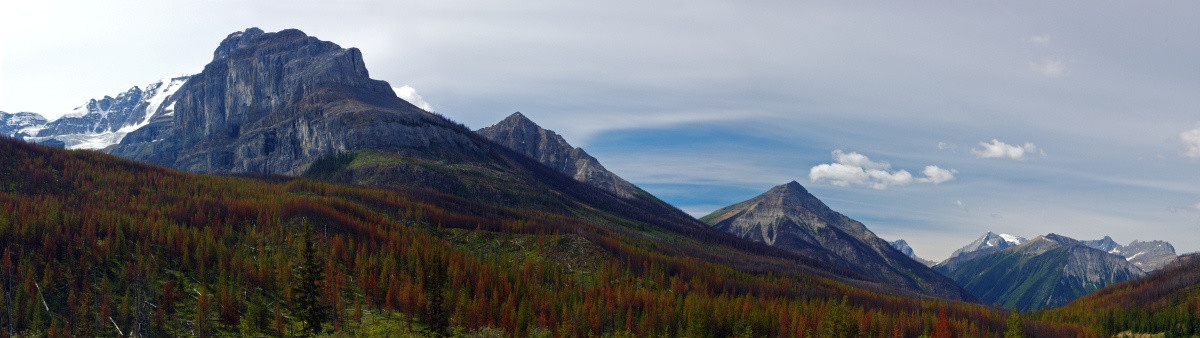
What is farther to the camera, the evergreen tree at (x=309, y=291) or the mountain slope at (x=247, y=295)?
the mountain slope at (x=247, y=295)

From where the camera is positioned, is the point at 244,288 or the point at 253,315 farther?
the point at 244,288

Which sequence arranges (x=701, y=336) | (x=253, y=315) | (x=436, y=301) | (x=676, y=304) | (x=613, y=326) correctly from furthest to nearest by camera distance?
1. (x=676, y=304)
2. (x=613, y=326)
3. (x=701, y=336)
4. (x=253, y=315)
5. (x=436, y=301)

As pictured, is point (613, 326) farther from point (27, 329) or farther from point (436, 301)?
point (27, 329)

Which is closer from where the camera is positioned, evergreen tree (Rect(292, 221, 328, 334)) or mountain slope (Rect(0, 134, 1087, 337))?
evergreen tree (Rect(292, 221, 328, 334))

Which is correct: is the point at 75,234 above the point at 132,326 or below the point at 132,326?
above

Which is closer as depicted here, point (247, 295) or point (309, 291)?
point (309, 291)

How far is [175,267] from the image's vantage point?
167750 mm

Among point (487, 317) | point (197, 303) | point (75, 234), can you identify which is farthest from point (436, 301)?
point (75, 234)

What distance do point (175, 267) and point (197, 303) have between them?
2785cm

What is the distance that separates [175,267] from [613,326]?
107 meters

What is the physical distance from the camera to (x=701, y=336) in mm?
169250

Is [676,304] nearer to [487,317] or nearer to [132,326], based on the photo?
[487,317]

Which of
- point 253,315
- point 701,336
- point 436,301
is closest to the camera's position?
point 436,301

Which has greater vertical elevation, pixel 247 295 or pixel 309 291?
pixel 309 291
